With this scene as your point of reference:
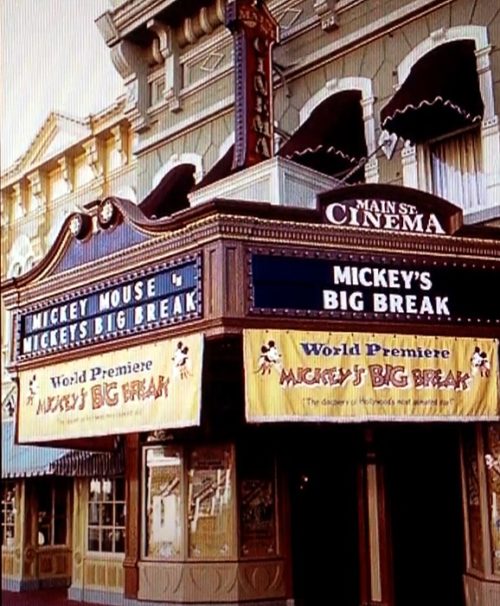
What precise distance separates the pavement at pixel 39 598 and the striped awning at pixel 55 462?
2.08 meters

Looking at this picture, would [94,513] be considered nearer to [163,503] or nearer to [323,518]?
[163,503]

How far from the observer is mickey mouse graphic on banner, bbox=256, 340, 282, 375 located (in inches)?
333

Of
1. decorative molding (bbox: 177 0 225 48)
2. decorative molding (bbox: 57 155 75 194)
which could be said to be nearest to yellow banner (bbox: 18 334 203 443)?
decorative molding (bbox: 177 0 225 48)

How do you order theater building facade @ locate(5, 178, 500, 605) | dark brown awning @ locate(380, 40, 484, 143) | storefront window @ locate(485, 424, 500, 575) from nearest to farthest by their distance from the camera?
theater building facade @ locate(5, 178, 500, 605)
storefront window @ locate(485, 424, 500, 575)
dark brown awning @ locate(380, 40, 484, 143)

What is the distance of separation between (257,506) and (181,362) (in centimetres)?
405

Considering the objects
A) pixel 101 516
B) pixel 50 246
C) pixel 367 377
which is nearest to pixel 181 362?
pixel 367 377

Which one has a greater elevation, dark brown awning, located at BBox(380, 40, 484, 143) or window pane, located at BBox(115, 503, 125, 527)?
dark brown awning, located at BBox(380, 40, 484, 143)

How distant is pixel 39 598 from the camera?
16.0 m

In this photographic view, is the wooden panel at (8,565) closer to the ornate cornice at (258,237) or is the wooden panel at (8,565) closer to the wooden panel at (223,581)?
the wooden panel at (223,581)

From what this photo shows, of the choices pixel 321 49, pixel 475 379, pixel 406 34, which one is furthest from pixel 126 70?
pixel 475 379

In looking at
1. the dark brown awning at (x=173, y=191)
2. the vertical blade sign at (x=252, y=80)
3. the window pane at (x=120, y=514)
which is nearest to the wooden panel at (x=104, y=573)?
the window pane at (x=120, y=514)

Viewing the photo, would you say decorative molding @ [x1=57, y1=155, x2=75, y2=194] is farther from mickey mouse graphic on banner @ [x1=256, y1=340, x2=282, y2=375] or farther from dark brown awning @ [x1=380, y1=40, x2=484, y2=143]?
mickey mouse graphic on banner @ [x1=256, y1=340, x2=282, y2=375]

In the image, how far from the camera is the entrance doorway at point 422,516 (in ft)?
38.0

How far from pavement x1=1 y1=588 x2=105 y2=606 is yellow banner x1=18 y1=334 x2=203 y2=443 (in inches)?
177
